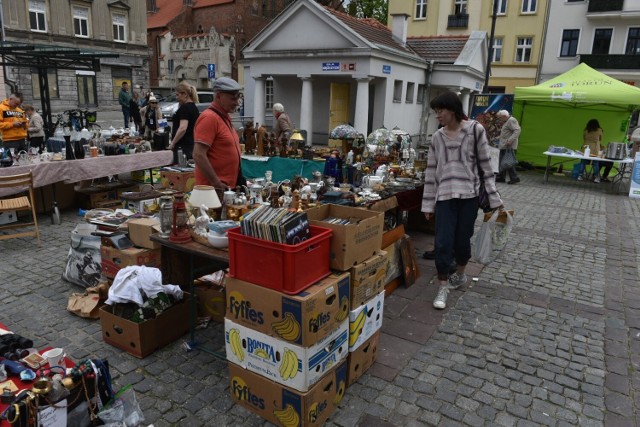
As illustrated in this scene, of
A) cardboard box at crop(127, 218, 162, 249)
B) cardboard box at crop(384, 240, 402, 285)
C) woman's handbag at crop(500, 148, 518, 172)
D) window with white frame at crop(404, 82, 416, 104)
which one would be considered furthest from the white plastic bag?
window with white frame at crop(404, 82, 416, 104)

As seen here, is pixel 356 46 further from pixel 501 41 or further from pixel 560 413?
pixel 501 41

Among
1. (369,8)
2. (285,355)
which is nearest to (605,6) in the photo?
(369,8)

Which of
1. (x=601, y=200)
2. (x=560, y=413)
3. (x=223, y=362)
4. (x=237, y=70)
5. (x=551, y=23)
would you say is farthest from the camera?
(x=237, y=70)

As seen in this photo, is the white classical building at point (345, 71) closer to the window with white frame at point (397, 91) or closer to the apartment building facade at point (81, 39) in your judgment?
the window with white frame at point (397, 91)

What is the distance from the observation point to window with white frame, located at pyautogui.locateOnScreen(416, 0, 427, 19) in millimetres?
31453

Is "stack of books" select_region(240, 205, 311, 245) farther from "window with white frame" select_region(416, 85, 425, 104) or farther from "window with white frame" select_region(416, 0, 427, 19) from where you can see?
"window with white frame" select_region(416, 0, 427, 19)

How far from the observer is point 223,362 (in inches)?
134

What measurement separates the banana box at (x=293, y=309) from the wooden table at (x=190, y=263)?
1.26 feet

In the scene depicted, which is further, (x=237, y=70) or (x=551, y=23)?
(x=237, y=70)

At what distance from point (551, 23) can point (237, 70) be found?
2356cm

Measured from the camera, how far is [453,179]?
417 cm

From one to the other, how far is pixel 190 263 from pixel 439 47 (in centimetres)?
1791

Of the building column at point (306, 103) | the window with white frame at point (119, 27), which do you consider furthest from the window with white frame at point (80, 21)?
the building column at point (306, 103)

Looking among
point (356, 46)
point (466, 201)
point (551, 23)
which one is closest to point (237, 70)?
point (551, 23)
